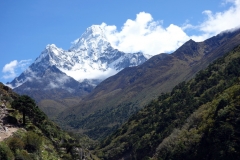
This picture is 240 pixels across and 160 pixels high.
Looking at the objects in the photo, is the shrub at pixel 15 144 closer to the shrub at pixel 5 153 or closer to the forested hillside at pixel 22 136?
the forested hillside at pixel 22 136

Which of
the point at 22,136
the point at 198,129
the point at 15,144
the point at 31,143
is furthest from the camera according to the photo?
the point at 198,129

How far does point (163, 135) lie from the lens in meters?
159

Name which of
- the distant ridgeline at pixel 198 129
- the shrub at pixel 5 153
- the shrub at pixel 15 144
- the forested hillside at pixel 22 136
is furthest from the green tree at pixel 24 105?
the distant ridgeline at pixel 198 129

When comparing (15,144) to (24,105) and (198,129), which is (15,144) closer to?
(24,105)

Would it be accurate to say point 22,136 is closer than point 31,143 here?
No

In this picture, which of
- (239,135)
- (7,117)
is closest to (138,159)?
(239,135)

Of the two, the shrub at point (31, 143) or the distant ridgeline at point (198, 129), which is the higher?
the shrub at point (31, 143)

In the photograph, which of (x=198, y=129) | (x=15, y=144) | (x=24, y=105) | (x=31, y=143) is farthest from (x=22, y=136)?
(x=198, y=129)

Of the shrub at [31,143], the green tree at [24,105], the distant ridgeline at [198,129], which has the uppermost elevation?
the green tree at [24,105]

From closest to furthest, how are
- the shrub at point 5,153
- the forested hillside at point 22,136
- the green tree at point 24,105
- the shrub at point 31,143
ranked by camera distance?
the shrub at point 5,153, the forested hillside at point 22,136, the shrub at point 31,143, the green tree at point 24,105

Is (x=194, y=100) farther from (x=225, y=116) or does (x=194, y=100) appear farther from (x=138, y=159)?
(x=225, y=116)

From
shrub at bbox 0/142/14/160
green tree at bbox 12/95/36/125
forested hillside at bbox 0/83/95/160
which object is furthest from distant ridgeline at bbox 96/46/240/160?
shrub at bbox 0/142/14/160

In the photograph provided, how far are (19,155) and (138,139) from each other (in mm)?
142395

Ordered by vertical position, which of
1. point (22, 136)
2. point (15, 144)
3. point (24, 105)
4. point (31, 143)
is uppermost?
point (24, 105)
